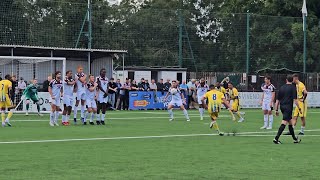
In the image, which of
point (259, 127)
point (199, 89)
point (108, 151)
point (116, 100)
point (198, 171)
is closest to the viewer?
point (198, 171)

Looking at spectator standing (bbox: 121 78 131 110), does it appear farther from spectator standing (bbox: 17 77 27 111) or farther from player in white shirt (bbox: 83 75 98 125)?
player in white shirt (bbox: 83 75 98 125)

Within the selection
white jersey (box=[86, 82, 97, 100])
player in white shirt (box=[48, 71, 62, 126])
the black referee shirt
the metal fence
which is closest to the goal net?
the metal fence

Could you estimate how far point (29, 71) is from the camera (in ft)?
133

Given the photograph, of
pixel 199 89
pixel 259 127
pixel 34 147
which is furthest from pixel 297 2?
pixel 34 147

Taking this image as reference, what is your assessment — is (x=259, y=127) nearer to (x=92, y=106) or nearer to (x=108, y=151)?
(x=92, y=106)

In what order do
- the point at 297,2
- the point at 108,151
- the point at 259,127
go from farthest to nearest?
the point at 297,2 < the point at 259,127 < the point at 108,151

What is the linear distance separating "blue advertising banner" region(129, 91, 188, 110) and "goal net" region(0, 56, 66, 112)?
17.2 ft

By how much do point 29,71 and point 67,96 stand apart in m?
13.0

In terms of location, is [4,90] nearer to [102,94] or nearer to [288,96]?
[102,94]

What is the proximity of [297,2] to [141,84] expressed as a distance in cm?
2567


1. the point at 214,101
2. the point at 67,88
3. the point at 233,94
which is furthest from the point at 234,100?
the point at 214,101

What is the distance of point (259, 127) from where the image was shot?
1096 inches

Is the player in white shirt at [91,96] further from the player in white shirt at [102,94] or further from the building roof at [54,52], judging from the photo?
the building roof at [54,52]

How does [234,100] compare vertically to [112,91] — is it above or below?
below
